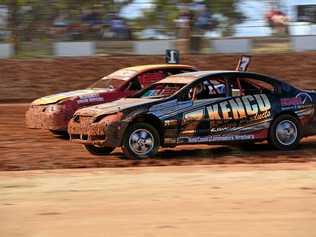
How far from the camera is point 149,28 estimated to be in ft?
113

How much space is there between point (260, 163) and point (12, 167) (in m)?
3.84

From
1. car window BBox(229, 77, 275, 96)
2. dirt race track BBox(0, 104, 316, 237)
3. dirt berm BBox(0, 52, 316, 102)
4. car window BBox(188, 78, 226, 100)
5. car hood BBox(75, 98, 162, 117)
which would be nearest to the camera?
dirt race track BBox(0, 104, 316, 237)

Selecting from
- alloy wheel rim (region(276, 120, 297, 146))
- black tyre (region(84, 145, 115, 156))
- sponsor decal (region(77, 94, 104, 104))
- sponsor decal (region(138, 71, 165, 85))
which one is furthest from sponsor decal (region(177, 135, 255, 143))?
sponsor decal (region(138, 71, 165, 85))

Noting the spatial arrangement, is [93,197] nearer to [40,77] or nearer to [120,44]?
[40,77]

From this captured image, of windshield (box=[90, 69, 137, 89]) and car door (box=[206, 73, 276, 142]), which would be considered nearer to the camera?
car door (box=[206, 73, 276, 142])

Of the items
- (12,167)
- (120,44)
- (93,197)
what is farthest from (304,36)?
(93,197)

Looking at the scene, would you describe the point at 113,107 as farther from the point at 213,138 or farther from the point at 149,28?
the point at 149,28

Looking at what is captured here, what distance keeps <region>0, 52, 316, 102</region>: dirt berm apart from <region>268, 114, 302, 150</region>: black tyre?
1674cm

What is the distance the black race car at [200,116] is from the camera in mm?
12094

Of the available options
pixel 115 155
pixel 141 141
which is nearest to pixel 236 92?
pixel 141 141

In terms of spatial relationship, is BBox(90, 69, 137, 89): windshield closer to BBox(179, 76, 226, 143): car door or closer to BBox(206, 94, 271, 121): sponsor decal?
BBox(179, 76, 226, 143): car door

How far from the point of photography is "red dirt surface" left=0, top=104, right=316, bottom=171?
11.8 m

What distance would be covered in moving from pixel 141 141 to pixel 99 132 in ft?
2.28

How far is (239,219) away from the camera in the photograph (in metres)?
7.21
